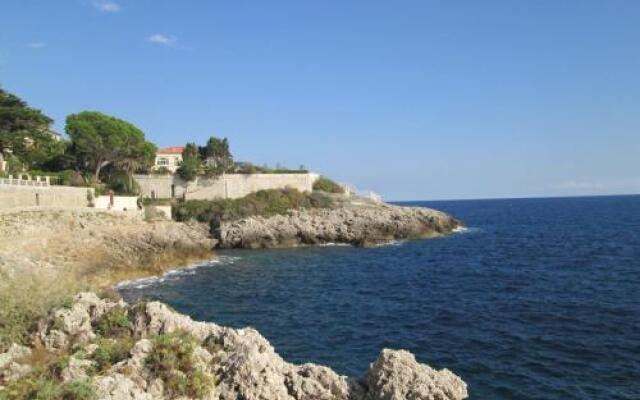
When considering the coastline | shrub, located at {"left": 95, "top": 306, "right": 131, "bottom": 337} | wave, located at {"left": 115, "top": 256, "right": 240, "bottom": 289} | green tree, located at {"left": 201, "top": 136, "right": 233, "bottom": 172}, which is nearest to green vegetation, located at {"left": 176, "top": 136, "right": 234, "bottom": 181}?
green tree, located at {"left": 201, "top": 136, "right": 233, "bottom": 172}

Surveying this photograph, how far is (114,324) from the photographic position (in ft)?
46.3

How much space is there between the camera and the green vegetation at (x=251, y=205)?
202 ft

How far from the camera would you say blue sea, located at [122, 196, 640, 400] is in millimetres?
18219

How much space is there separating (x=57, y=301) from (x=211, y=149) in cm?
6018

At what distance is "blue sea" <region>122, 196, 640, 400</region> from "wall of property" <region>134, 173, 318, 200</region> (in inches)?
745

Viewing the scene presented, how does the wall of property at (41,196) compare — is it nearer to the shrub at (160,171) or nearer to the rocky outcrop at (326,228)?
the rocky outcrop at (326,228)

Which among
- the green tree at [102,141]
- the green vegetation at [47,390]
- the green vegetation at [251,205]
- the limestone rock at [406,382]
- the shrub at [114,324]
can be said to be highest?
the green tree at [102,141]

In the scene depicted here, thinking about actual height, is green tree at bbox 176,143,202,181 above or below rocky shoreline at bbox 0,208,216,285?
above

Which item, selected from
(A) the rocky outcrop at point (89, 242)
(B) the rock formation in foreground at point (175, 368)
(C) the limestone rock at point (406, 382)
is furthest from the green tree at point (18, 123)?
(C) the limestone rock at point (406, 382)

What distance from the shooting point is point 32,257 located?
33.8 m

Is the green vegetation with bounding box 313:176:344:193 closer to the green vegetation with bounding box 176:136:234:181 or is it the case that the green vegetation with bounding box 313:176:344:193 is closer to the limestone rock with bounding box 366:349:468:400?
the green vegetation with bounding box 176:136:234:181

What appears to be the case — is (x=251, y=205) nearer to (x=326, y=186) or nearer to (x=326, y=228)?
(x=326, y=228)

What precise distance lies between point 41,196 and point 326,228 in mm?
31159

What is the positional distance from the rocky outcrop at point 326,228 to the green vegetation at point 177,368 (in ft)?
149
